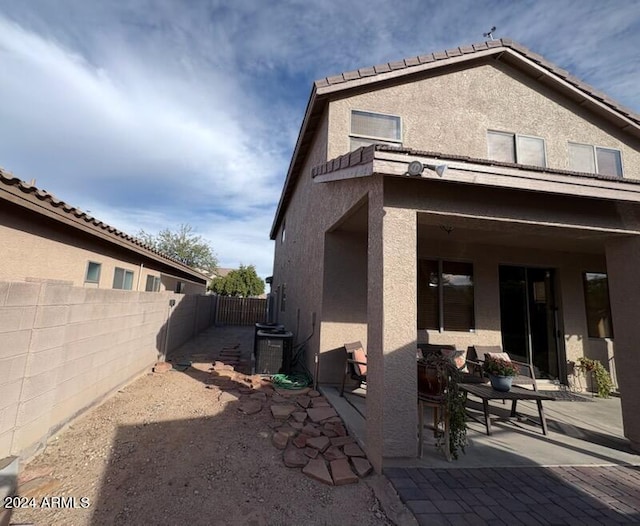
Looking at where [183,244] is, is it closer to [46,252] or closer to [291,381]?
[46,252]

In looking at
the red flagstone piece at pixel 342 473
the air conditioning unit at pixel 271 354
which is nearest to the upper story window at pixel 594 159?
the air conditioning unit at pixel 271 354

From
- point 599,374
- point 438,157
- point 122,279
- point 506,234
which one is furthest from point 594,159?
point 122,279

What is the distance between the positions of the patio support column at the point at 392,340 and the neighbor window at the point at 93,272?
6408mm

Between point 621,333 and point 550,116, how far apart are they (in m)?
5.47

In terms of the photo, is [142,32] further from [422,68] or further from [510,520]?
[510,520]

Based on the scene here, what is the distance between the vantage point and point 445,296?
617 cm

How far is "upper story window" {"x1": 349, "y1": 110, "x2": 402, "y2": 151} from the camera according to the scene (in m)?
5.79

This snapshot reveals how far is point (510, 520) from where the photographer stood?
7.27ft

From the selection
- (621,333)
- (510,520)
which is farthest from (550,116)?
(510,520)

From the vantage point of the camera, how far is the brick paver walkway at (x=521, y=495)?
2.25m

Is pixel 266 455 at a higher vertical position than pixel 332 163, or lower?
lower

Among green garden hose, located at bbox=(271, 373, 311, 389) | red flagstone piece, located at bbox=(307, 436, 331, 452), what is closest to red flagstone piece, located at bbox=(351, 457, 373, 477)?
red flagstone piece, located at bbox=(307, 436, 331, 452)

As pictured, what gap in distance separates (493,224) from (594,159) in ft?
19.0

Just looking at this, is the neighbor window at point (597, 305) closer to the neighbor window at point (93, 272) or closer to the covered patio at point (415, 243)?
the covered patio at point (415, 243)
